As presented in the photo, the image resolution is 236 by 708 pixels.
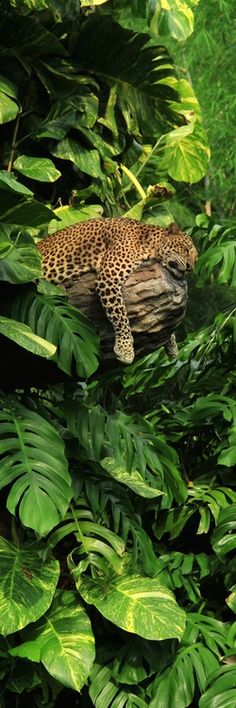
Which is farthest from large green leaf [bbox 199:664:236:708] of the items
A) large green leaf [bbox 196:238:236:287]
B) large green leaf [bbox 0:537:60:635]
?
large green leaf [bbox 196:238:236:287]

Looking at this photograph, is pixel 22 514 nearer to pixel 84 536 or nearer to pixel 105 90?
pixel 84 536

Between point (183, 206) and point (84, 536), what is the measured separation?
18.1 ft

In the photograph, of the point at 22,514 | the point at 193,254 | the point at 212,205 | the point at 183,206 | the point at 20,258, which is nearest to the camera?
the point at 22,514

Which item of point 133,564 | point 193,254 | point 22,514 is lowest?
point 133,564

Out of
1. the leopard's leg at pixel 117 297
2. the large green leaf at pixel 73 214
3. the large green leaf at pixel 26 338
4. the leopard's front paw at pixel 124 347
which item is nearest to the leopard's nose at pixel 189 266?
the leopard's leg at pixel 117 297

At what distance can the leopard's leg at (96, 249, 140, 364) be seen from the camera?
3.76 meters

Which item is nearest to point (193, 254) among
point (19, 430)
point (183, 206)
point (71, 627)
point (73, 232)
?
point (73, 232)

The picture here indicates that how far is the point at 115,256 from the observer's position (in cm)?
381

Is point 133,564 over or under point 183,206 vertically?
over

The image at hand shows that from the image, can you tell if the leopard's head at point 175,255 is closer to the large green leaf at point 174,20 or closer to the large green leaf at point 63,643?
the large green leaf at point 63,643

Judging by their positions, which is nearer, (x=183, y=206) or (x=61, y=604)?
(x=61, y=604)

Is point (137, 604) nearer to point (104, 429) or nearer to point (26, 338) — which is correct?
point (104, 429)

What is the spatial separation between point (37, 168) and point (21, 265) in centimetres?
113

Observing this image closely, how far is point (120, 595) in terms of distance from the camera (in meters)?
3.98
